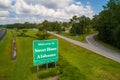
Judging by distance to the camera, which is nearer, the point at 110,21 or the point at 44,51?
the point at 44,51

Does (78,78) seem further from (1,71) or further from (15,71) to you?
(1,71)

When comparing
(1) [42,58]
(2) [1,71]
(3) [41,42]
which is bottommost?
(2) [1,71]

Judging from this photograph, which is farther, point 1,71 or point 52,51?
point 1,71

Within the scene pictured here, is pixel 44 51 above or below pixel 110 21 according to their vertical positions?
below

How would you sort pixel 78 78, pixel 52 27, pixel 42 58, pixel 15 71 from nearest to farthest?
pixel 78 78
pixel 42 58
pixel 15 71
pixel 52 27

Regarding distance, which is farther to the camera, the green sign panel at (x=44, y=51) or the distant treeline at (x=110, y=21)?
the distant treeline at (x=110, y=21)

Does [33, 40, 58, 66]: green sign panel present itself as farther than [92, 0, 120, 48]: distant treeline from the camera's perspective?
No

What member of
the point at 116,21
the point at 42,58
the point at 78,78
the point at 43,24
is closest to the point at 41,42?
the point at 42,58

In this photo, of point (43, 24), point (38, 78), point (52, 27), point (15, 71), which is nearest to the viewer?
point (38, 78)
